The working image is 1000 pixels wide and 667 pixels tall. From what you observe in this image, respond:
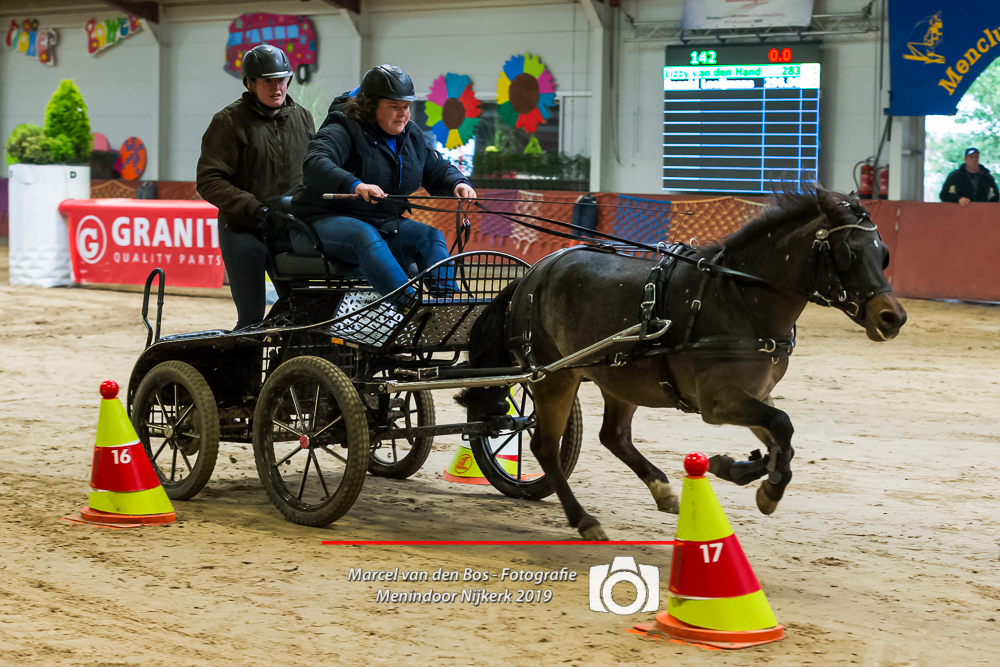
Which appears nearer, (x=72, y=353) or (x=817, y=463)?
(x=817, y=463)

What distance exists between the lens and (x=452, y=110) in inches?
720

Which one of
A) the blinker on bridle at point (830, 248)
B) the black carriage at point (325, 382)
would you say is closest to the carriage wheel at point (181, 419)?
the black carriage at point (325, 382)

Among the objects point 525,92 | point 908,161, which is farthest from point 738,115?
point 525,92

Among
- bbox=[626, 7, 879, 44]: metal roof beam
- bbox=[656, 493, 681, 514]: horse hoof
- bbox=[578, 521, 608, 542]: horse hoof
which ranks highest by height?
bbox=[626, 7, 879, 44]: metal roof beam

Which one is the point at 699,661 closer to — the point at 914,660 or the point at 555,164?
the point at 914,660

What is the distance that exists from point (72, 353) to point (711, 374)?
7000mm

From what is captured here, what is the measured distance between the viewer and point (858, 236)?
3.51m

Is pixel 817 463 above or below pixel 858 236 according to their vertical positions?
below

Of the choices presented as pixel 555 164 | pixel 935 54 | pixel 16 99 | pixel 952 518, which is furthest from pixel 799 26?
pixel 16 99

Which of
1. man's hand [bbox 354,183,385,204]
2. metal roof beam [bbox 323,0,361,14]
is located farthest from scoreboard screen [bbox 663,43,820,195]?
man's hand [bbox 354,183,385,204]

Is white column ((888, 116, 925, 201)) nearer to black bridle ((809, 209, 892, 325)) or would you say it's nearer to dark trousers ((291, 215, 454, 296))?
dark trousers ((291, 215, 454, 296))

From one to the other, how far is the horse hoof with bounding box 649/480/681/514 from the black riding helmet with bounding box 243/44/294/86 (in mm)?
2581

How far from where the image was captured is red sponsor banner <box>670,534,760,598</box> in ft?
10.2

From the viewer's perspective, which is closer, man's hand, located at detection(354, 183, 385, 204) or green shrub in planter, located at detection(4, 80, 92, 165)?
man's hand, located at detection(354, 183, 385, 204)
